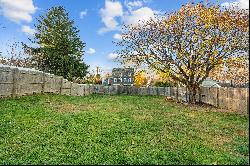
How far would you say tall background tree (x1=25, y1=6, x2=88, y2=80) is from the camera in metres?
49.3

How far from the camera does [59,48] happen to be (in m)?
50.2

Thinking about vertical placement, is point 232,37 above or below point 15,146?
above

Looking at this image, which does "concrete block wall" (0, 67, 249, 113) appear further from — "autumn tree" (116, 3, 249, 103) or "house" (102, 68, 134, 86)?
"house" (102, 68, 134, 86)

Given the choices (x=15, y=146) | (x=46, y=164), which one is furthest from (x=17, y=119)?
(x=46, y=164)

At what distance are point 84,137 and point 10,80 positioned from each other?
48.3 feet

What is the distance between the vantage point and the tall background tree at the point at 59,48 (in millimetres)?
49344

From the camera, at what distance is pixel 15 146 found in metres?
10.8

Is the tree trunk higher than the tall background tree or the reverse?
the reverse

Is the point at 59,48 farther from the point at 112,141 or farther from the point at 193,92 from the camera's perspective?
the point at 112,141

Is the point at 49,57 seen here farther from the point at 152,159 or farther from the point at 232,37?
the point at 152,159

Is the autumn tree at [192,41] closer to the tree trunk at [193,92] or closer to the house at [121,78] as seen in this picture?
the tree trunk at [193,92]

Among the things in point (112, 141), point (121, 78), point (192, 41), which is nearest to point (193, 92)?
point (192, 41)

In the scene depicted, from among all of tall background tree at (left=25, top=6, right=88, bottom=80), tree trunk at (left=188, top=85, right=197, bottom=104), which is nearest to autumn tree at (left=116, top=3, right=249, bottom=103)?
tree trunk at (left=188, top=85, right=197, bottom=104)

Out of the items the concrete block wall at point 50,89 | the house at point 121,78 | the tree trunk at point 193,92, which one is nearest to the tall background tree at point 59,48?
the concrete block wall at point 50,89
